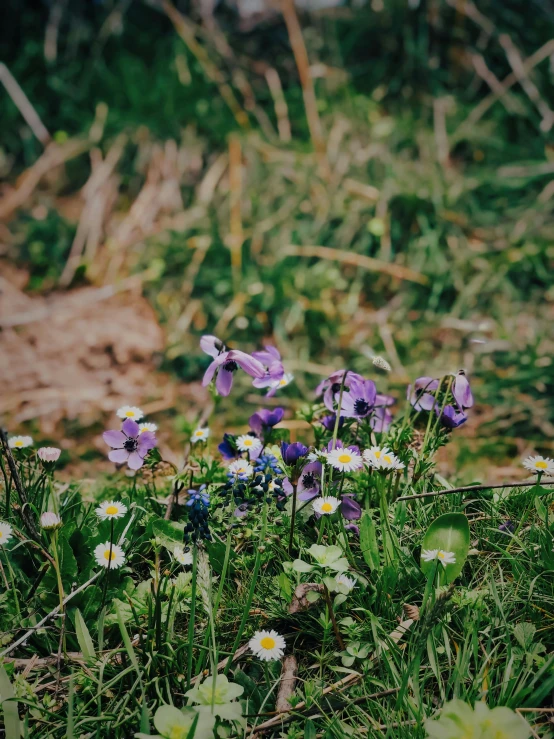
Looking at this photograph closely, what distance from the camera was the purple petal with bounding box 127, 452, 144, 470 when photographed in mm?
1224

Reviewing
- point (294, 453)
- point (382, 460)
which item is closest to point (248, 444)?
point (294, 453)

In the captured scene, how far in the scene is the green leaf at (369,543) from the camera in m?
1.11

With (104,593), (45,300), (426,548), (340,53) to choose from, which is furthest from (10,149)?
(426,548)

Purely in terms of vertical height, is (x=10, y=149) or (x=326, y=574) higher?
(x=10, y=149)

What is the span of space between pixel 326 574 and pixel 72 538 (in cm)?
51

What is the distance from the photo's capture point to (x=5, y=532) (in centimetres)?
110

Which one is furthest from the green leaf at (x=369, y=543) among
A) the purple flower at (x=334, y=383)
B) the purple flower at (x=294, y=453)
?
the purple flower at (x=334, y=383)

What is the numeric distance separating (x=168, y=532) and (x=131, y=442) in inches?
8.0

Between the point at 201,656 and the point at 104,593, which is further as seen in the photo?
the point at 104,593

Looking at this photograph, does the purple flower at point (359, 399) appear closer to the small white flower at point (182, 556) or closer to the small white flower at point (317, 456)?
the small white flower at point (317, 456)

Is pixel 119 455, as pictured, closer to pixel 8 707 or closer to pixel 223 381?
pixel 223 381

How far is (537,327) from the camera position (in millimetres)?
2586

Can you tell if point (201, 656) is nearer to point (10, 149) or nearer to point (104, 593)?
point (104, 593)

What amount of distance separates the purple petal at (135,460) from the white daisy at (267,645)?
411 mm
